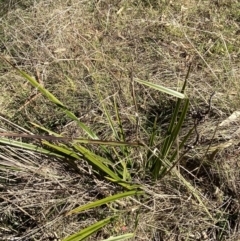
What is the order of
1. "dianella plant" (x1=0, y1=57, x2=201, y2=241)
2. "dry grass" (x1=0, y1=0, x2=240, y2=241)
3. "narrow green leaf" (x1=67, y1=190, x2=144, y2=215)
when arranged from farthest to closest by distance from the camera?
1. "dry grass" (x1=0, y1=0, x2=240, y2=241)
2. "dianella plant" (x1=0, y1=57, x2=201, y2=241)
3. "narrow green leaf" (x1=67, y1=190, x2=144, y2=215)

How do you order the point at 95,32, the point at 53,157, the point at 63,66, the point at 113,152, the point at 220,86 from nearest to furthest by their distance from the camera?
the point at 53,157, the point at 113,152, the point at 220,86, the point at 63,66, the point at 95,32

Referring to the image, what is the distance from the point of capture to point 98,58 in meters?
2.72

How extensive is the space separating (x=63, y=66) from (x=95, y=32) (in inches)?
15.1

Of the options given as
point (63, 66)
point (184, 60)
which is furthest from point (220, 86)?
point (63, 66)

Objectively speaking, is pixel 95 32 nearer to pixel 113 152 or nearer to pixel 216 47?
pixel 216 47

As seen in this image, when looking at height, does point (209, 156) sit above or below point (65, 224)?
above

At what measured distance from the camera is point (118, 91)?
236 centimetres

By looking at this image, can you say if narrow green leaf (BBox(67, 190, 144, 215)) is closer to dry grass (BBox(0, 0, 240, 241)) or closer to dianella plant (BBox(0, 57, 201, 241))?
dianella plant (BBox(0, 57, 201, 241))

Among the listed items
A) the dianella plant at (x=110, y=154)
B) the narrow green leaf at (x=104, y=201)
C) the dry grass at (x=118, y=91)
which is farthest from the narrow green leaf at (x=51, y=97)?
the narrow green leaf at (x=104, y=201)

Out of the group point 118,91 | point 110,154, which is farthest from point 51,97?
point 118,91

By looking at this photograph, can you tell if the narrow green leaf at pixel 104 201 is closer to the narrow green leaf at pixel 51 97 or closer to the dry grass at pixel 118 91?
the dry grass at pixel 118 91

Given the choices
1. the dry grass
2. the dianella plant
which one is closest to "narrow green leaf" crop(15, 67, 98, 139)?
the dianella plant

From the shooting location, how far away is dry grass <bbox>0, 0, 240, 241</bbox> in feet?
6.52

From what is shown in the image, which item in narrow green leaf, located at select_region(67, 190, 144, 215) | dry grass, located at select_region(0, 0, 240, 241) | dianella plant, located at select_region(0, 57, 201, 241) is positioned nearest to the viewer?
narrow green leaf, located at select_region(67, 190, 144, 215)
